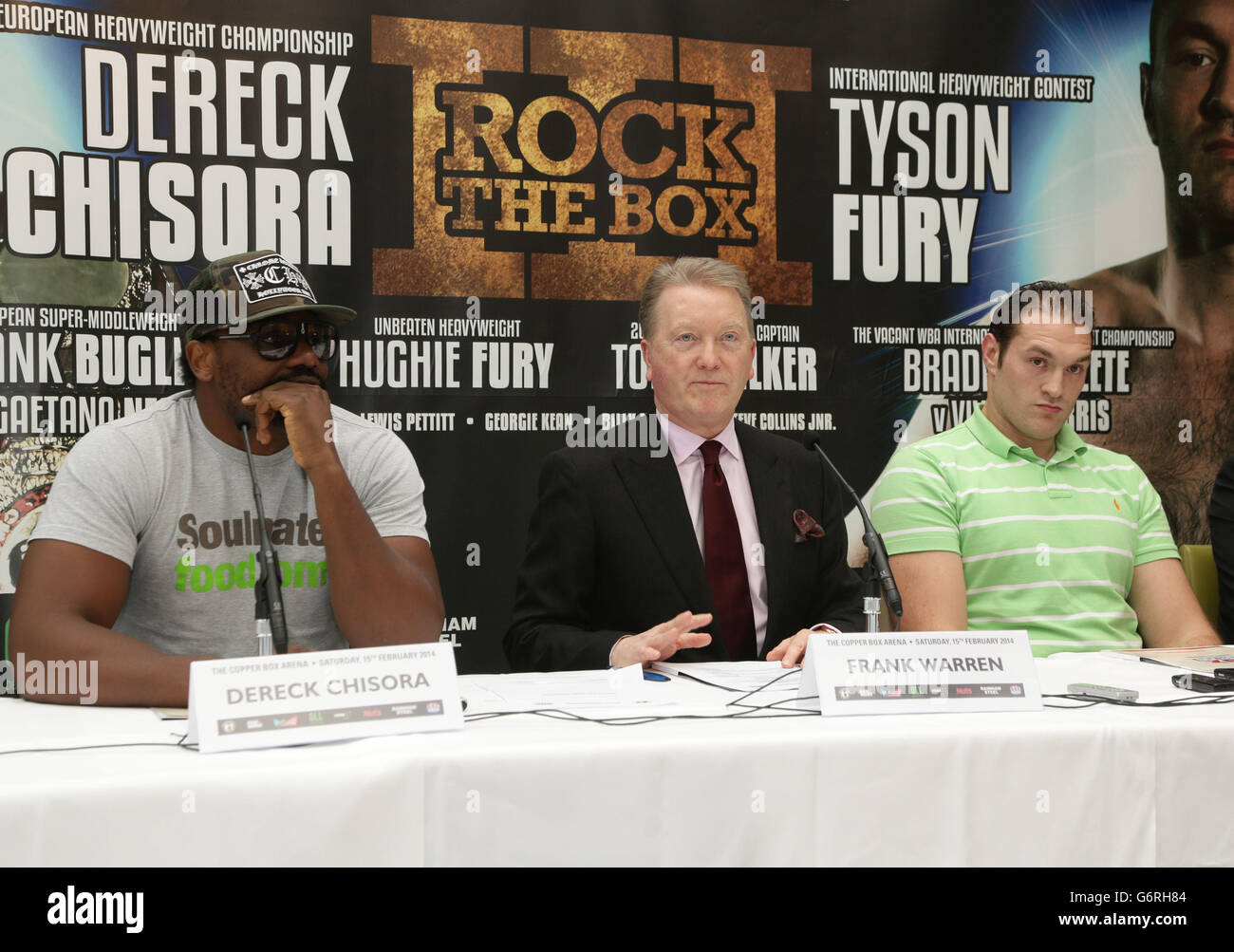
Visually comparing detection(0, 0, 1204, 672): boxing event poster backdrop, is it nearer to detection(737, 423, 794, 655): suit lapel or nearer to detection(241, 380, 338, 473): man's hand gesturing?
detection(737, 423, 794, 655): suit lapel

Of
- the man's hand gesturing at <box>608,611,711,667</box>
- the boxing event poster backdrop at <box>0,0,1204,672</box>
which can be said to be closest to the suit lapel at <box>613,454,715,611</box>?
the man's hand gesturing at <box>608,611,711,667</box>

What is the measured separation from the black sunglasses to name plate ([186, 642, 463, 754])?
3.05 ft

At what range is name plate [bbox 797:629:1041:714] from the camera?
1.53 m

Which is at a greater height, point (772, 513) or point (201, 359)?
point (201, 359)

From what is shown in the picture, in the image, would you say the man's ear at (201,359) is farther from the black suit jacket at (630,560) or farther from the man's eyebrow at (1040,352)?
the man's eyebrow at (1040,352)

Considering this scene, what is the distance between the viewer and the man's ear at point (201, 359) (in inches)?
84.4

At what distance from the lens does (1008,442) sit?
253cm

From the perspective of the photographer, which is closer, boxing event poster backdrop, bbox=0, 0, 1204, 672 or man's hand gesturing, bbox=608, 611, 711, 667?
man's hand gesturing, bbox=608, 611, 711, 667

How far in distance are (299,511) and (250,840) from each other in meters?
1.03

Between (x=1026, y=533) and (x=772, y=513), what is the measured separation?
59 centimetres

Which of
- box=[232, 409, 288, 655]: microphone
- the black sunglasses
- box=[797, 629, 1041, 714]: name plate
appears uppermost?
the black sunglasses

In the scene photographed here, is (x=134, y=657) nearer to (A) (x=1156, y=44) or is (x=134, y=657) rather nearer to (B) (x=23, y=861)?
(B) (x=23, y=861)

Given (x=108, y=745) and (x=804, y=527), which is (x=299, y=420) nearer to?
(x=108, y=745)

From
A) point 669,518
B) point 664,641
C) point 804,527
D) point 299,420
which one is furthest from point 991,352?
point 299,420
